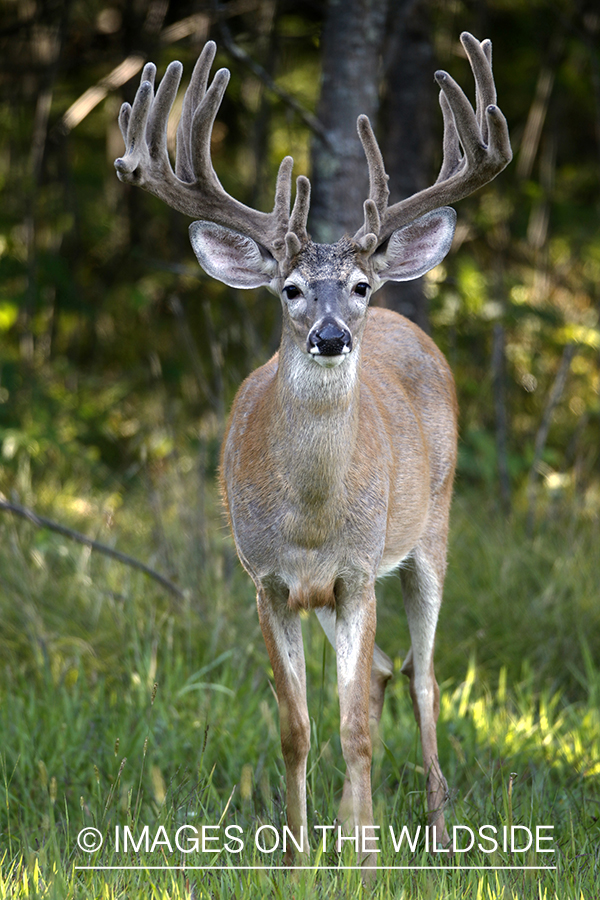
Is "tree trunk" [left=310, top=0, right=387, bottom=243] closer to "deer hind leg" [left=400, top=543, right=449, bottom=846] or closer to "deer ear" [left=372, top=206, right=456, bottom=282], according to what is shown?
"deer ear" [left=372, top=206, right=456, bottom=282]

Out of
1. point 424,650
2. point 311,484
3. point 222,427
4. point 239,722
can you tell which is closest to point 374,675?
point 424,650

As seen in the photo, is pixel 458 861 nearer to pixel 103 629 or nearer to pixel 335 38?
pixel 103 629

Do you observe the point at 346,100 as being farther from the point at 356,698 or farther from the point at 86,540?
the point at 356,698

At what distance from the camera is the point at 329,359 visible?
11.1 feet

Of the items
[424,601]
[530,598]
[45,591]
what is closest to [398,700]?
[424,601]

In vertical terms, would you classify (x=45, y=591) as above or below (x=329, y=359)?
below

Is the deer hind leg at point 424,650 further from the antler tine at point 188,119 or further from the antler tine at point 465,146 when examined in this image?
the antler tine at point 188,119

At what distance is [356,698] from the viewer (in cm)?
364

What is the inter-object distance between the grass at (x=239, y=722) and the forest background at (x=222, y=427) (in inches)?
0.8

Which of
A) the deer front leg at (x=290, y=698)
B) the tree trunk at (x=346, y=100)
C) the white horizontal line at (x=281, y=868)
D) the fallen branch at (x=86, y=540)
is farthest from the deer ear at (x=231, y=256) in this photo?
the white horizontal line at (x=281, y=868)

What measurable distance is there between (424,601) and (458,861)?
1320 millimetres

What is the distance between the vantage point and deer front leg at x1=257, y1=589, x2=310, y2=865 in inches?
142

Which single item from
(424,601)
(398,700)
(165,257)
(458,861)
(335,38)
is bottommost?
(398,700)

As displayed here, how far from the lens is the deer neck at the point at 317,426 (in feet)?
11.7
